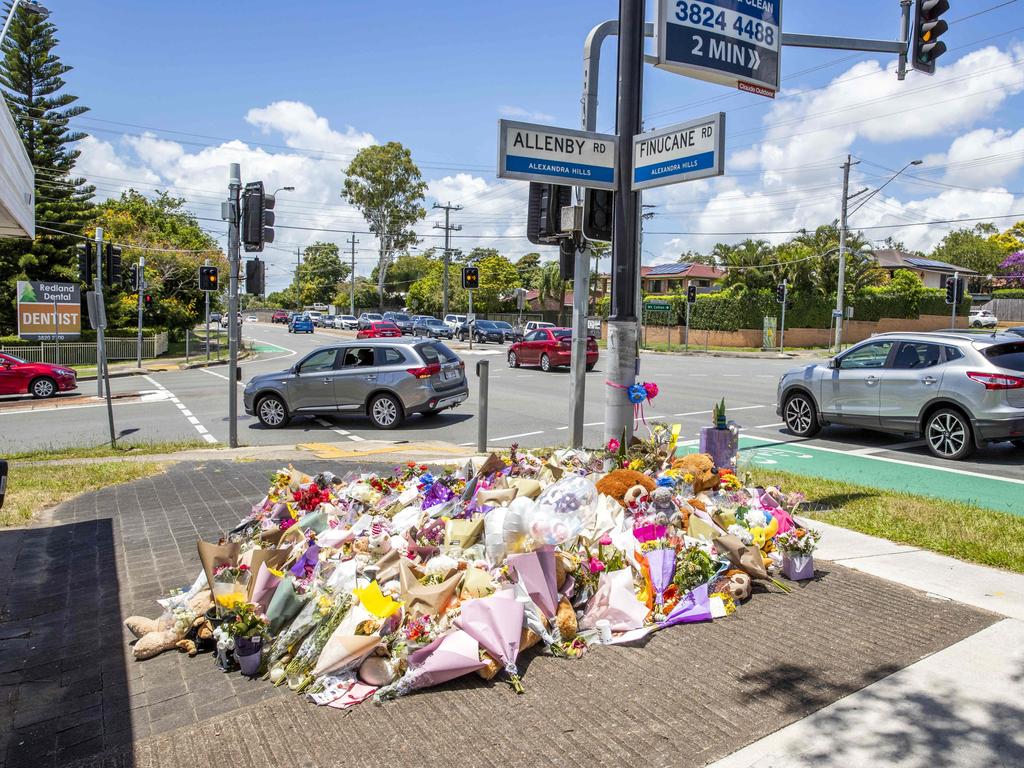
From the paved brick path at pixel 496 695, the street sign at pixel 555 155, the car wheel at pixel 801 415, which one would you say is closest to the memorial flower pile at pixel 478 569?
the paved brick path at pixel 496 695

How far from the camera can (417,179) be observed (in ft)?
234

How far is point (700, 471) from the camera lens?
567cm

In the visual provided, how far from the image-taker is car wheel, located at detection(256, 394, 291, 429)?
594 inches

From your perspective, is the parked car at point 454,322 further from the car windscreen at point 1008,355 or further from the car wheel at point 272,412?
the car windscreen at point 1008,355

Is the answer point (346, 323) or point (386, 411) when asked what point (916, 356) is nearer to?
point (386, 411)

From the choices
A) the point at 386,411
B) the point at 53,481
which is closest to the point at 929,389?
the point at 386,411

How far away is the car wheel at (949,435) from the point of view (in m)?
10.1

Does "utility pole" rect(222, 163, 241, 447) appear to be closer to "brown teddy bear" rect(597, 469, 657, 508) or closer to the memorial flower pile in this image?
the memorial flower pile

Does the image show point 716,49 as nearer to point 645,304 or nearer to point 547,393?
point 547,393

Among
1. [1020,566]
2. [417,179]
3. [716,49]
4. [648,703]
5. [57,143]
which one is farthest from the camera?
[417,179]

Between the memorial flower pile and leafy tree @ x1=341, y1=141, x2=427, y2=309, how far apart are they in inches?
2655

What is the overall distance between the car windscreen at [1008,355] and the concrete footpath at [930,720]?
6.56m

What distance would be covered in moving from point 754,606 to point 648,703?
1358 mm

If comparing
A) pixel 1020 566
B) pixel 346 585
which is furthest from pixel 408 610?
pixel 1020 566
